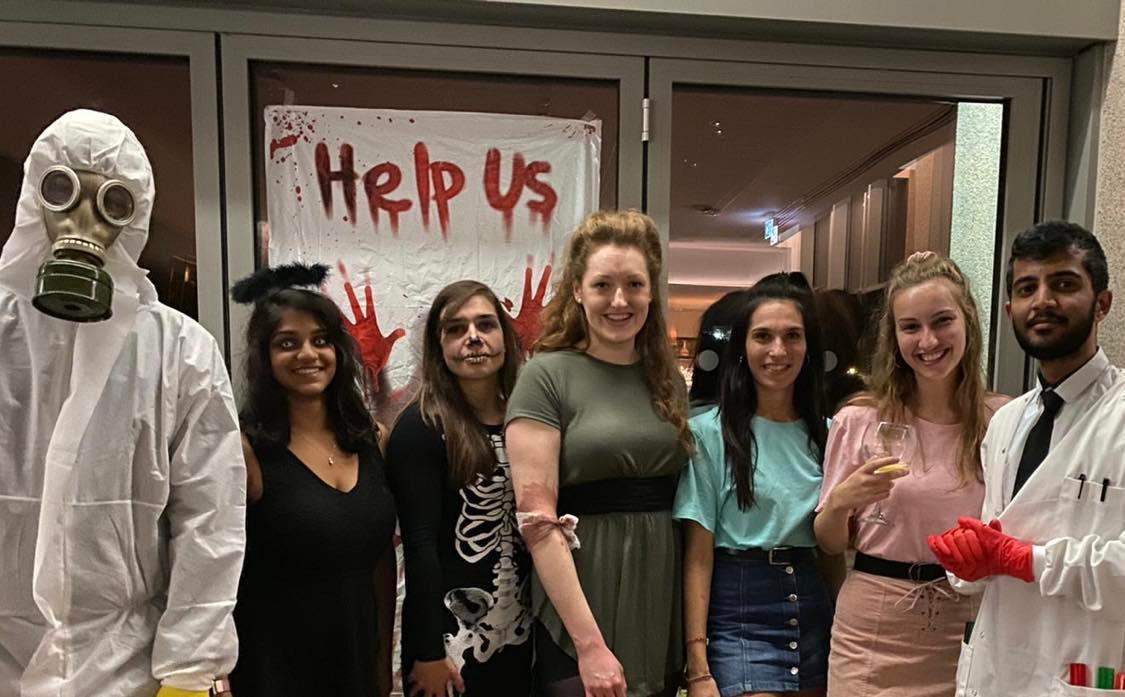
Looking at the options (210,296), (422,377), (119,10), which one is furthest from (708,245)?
(119,10)

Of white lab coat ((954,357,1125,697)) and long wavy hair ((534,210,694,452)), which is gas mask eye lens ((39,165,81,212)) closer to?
long wavy hair ((534,210,694,452))

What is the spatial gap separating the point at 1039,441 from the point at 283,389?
4.93 ft

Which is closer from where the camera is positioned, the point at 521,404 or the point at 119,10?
the point at 521,404

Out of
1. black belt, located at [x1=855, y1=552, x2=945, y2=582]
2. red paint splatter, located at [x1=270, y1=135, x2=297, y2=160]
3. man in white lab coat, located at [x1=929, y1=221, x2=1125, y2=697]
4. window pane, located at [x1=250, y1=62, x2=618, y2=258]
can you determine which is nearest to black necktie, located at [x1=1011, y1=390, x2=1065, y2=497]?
man in white lab coat, located at [x1=929, y1=221, x2=1125, y2=697]

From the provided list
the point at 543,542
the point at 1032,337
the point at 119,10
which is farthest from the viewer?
the point at 119,10

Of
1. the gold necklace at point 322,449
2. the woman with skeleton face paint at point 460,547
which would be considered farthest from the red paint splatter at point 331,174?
the gold necklace at point 322,449

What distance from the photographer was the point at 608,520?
148 cm

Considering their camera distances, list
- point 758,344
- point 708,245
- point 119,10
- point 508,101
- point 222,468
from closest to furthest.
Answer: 1. point 222,468
2. point 758,344
3. point 119,10
4. point 508,101
5. point 708,245

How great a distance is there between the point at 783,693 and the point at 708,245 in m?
1.25

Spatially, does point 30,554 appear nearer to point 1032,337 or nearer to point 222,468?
point 222,468

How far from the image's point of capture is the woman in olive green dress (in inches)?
56.0

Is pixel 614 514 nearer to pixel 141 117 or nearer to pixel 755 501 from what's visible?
pixel 755 501

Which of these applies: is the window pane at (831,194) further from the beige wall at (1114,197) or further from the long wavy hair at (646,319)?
the long wavy hair at (646,319)

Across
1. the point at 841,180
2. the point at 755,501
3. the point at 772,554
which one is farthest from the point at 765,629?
the point at 841,180
